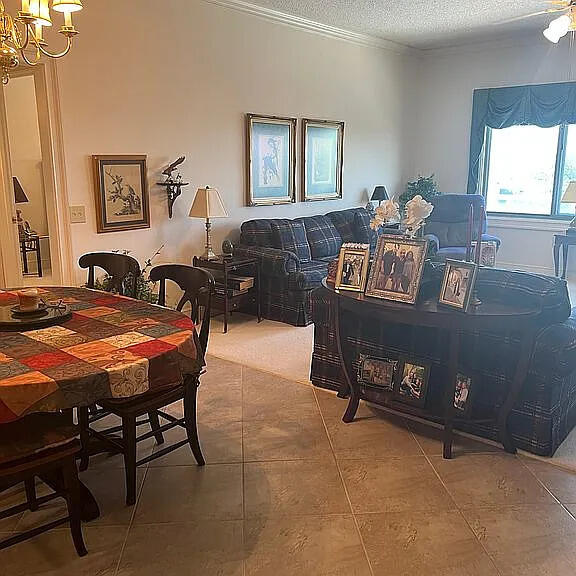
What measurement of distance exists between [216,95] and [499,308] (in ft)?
Result: 12.1

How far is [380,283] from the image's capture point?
307 cm

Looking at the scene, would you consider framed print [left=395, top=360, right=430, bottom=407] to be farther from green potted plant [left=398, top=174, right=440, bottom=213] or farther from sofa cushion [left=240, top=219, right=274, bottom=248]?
green potted plant [left=398, top=174, right=440, bottom=213]

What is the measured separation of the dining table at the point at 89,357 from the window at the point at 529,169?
20.9ft

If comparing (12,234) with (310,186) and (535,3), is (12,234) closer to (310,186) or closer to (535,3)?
(310,186)

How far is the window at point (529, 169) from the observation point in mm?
7348

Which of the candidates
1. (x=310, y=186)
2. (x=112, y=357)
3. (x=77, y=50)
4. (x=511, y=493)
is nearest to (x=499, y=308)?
(x=511, y=493)

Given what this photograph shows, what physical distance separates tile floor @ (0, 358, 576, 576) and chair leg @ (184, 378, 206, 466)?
8 cm

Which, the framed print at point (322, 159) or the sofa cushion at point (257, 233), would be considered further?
the framed print at point (322, 159)

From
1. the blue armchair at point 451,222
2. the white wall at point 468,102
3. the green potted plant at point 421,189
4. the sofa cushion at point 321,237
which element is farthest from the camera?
the green potted plant at point 421,189

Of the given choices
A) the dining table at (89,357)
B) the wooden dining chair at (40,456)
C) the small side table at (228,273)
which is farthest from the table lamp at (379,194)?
the wooden dining chair at (40,456)

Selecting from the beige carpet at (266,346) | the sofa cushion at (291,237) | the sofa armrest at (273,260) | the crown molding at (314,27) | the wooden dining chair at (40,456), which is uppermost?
the crown molding at (314,27)

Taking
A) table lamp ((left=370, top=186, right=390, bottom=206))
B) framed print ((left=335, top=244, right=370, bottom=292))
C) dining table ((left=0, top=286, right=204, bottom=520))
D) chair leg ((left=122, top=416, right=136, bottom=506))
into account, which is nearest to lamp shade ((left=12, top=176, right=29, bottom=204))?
table lamp ((left=370, top=186, right=390, bottom=206))

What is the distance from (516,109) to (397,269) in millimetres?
5480

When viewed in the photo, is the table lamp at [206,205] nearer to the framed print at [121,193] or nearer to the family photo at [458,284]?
the framed print at [121,193]
